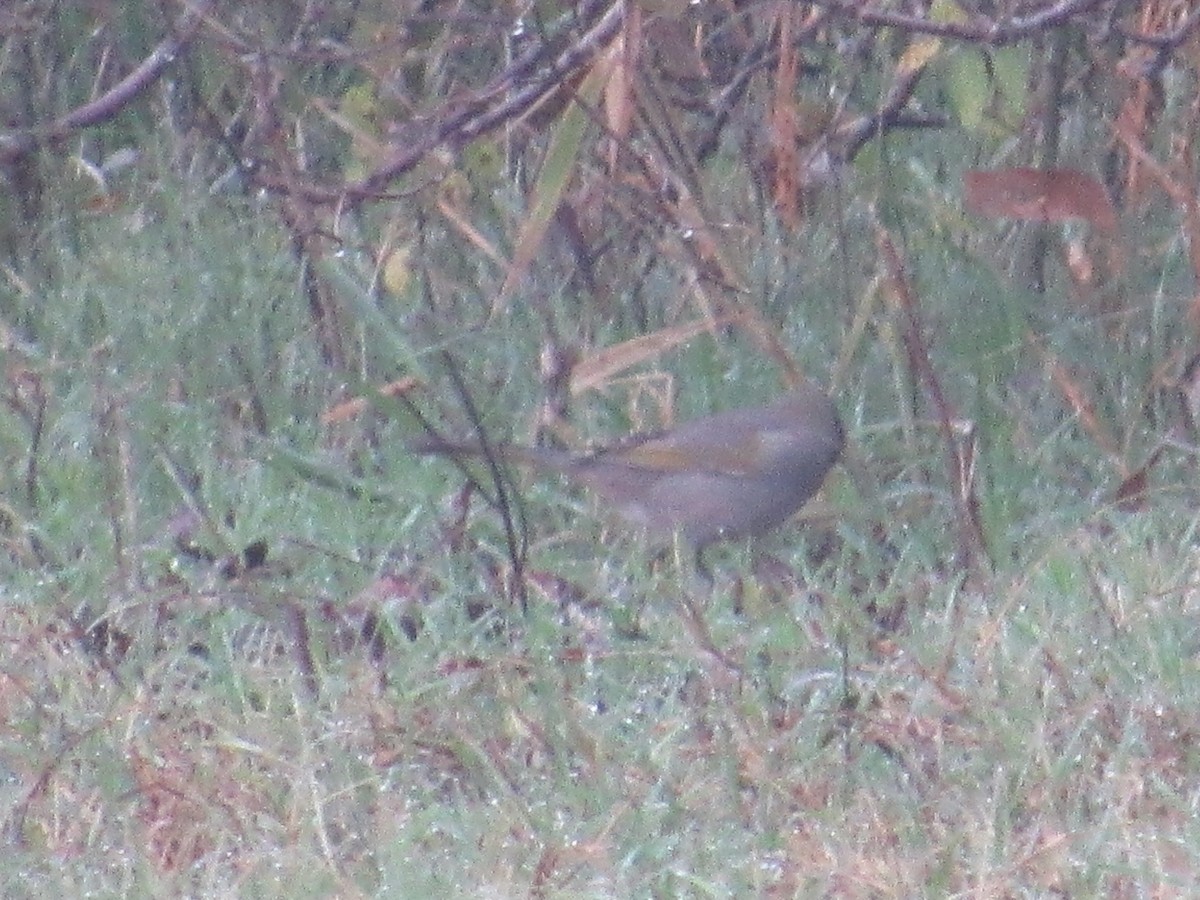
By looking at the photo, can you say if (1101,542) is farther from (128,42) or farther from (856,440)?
(128,42)

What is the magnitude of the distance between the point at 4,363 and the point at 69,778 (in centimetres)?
208

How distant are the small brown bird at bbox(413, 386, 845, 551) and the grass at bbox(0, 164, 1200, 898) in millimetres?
90

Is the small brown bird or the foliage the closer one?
the foliage

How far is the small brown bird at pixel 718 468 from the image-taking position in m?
4.99

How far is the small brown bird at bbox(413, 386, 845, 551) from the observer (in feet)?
16.4

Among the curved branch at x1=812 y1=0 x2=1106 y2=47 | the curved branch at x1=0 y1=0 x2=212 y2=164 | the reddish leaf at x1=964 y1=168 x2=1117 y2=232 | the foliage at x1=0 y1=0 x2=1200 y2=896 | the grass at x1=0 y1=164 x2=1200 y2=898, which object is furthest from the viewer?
the reddish leaf at x1=964 y1=168 x2=1117 y2=232

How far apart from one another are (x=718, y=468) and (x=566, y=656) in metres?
1.07

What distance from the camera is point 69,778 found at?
379 centimetres

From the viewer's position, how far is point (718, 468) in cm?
516

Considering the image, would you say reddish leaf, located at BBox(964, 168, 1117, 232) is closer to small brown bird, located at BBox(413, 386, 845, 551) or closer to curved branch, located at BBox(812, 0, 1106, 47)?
curved branch, located at BBox(812, 0, 1106, 47)

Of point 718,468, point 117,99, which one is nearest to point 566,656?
point 718,468

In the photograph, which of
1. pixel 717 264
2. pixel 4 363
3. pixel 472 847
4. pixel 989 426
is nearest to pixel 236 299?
pixel 4 363

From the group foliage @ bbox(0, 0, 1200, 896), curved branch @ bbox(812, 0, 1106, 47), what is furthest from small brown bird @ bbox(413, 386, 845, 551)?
curved branch @ bbox(812, 0, 1106, 47)

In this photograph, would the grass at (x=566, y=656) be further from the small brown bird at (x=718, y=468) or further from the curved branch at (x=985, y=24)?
the curved branch at (x=985, y=24)
